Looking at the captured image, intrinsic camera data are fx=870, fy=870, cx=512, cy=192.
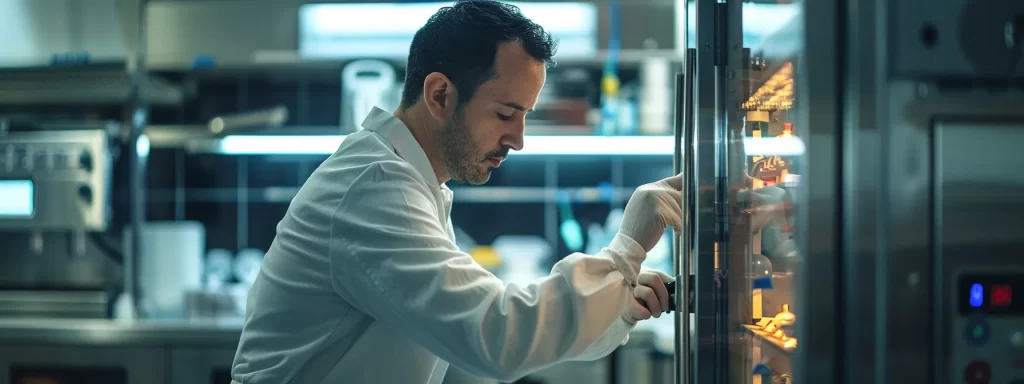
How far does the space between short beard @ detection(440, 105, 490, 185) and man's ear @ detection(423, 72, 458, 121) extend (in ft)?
0.04

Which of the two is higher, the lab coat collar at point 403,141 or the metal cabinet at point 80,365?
the lab coat collar at point 403,141

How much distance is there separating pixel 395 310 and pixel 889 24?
2.02ft

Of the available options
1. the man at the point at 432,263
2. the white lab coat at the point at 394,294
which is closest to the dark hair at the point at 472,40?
the man at the point at 432,263

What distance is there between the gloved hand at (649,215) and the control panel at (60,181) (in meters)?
2.53

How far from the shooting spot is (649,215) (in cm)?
109

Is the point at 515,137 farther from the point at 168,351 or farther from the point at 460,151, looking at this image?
the point at 168,351

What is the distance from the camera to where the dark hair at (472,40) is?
117 centimetres

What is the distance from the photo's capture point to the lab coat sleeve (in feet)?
3.21

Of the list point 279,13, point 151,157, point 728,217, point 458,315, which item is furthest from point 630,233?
point 151,157

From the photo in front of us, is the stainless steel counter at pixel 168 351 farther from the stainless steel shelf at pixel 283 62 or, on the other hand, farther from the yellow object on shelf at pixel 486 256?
the stainless steel shelf at pixel 283 62

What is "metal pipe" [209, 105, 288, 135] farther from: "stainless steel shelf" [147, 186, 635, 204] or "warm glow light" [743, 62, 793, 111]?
"warm glow light" [743, 62, 793, 111]

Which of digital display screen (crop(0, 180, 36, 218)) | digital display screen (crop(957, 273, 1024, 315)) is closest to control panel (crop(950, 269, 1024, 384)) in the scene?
digital display screen (crop(957, 273, 1024, 315))

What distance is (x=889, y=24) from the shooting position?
70 centimetres

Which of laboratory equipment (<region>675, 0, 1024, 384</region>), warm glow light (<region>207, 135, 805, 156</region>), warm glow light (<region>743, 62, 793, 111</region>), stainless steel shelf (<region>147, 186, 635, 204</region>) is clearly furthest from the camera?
stainless steel shelf (<region>147, 186, 635, 204</region>)
